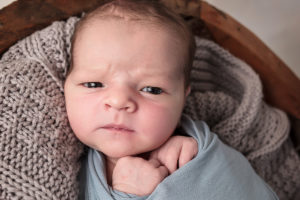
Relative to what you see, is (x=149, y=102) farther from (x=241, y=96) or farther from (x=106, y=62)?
(x=241, y=96)

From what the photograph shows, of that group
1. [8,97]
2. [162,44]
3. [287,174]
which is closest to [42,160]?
[8,97]

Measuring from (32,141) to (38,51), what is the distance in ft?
0.87

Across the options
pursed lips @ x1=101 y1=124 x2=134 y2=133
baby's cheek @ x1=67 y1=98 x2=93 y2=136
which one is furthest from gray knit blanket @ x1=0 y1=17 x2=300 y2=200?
pursed lips @ x1=101 y1=124 x2=134 y2=133

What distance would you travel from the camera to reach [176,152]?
2.88 ft

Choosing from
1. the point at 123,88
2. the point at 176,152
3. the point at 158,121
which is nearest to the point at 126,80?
the point at 123,88

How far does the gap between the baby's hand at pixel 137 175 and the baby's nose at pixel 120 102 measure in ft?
0.46

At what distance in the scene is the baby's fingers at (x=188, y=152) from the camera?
864 mm

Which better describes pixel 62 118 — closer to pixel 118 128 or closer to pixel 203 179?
pixel 118 128

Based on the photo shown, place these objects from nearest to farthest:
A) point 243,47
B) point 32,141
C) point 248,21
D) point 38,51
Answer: point 32,141, point 38,51, point 243,47, point 248,21

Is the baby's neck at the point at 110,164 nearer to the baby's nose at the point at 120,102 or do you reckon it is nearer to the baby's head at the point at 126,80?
the baby's head at the point at 126,80

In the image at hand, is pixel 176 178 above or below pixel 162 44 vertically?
below

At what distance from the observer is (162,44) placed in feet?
2.74

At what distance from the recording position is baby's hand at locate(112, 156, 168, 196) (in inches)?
31.9

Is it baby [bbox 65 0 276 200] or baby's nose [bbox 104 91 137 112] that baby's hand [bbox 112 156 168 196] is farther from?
baby's nose [bbox 104 91 137 112]
